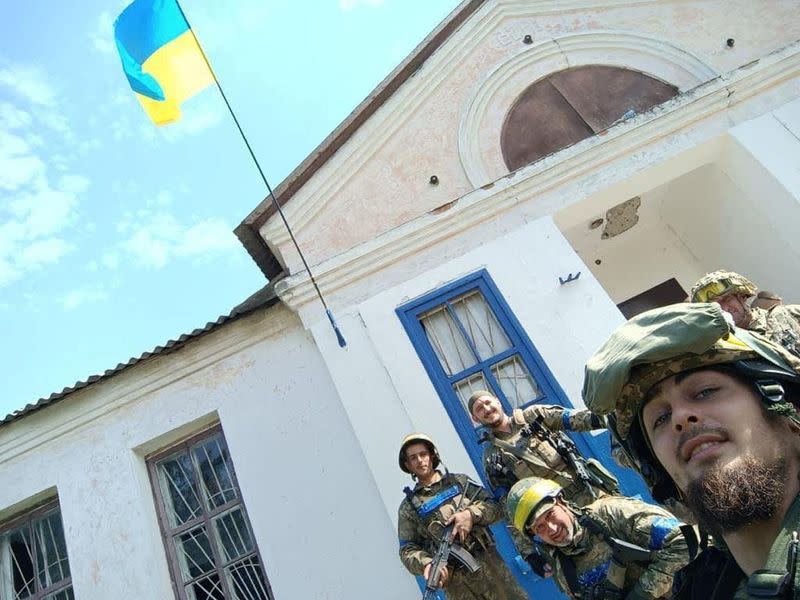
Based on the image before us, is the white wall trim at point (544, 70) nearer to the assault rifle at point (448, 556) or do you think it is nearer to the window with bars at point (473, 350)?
the window with bars at point (473, 350)

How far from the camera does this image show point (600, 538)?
9.44 ft

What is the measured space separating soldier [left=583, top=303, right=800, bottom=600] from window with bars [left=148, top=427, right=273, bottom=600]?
482 centimetres

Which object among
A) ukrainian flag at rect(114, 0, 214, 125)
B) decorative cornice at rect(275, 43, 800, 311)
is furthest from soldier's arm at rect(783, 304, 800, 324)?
ukrainian flag at rect(114, 0, 214, 125)

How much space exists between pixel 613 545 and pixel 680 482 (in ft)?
4.90

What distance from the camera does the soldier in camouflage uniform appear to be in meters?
3.46

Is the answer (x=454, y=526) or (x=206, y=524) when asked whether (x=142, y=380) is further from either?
(x=454, y=526)

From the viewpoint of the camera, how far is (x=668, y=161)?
5.79 meters

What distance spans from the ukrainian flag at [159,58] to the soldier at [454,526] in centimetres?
447

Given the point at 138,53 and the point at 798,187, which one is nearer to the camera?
the point at 798,187

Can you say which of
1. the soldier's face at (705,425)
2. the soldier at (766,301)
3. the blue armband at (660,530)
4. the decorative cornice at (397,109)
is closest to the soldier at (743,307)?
the soldier at (766,301)

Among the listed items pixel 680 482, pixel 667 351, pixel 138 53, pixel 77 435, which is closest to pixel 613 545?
pixel 680 482

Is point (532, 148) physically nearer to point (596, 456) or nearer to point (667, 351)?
point (596, 456)

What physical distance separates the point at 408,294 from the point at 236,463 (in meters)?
2.43

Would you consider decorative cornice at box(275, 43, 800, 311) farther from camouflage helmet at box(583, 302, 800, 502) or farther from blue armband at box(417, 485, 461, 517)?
camouflage helmet at box(583, 302, 800, 502)
